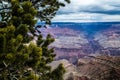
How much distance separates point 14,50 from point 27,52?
3.73 feet

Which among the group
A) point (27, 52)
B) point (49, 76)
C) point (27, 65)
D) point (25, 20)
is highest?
point (25, 20)

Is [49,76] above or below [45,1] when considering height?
below

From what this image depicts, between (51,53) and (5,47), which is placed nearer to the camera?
(5,47)

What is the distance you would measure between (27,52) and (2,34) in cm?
205

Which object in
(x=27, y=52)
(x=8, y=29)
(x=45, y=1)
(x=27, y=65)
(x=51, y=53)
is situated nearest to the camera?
(x=8, y=29)

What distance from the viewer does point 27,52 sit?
1916 cm

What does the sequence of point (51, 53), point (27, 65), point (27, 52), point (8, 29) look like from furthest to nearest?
point (51, 53) → point (27, 65) → point (27, 52) → point (8, 29)

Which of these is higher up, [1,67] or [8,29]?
[8,29]

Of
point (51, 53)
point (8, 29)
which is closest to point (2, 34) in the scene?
point (8, 29)

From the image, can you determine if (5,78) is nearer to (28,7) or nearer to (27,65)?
(27,65)

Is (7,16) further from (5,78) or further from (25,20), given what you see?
(5,78)

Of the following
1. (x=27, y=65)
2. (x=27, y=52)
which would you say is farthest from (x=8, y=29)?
(x=27, y=65)

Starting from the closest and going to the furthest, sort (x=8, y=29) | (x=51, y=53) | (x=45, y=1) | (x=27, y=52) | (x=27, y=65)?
(x=8, y=29), (x=27, y=52), (x=27, y=65), (x=45, y=1), (x=51, y=53)

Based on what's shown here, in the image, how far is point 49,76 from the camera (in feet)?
83.4
